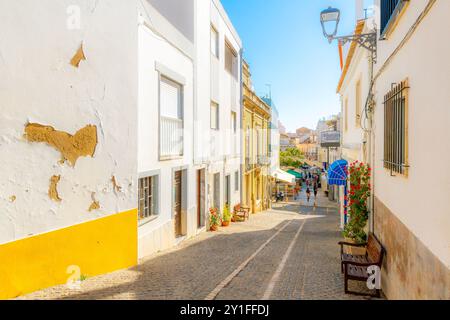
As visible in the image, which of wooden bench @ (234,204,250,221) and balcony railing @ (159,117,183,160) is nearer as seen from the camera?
balcony railing @ (159,117,183,160)

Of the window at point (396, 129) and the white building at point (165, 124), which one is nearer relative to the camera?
the window at point (396, 129)

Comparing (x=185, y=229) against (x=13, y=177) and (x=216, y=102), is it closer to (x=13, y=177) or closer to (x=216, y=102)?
(x=216, y=102)

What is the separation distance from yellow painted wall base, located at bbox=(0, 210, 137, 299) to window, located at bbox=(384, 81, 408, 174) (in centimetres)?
499

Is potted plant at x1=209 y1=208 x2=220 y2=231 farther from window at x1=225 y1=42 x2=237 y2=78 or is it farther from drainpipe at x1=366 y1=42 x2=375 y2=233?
window at x1=225 y1=42 x2=237 y2=78

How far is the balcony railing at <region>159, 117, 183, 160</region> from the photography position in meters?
10.1

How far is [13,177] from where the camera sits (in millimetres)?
4961

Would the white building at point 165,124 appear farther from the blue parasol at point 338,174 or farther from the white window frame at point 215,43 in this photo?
the blue parasol at point 338,174

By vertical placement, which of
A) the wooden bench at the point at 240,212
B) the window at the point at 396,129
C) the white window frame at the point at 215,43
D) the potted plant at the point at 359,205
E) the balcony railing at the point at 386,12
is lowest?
the wooden bench at the point at 240,212

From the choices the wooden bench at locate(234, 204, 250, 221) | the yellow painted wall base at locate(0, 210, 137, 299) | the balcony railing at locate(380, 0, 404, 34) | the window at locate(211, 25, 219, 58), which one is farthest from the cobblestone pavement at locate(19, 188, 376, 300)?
the window at locate(211, 25, 219, 58)

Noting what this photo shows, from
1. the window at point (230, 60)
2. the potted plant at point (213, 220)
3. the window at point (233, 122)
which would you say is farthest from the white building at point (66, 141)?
the window at point (233, 122)

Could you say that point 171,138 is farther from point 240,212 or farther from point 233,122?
point 240,212

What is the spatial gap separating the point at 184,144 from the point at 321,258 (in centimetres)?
520

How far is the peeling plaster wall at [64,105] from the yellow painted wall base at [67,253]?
0.60ft

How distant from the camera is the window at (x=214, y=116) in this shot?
50.8 ft
